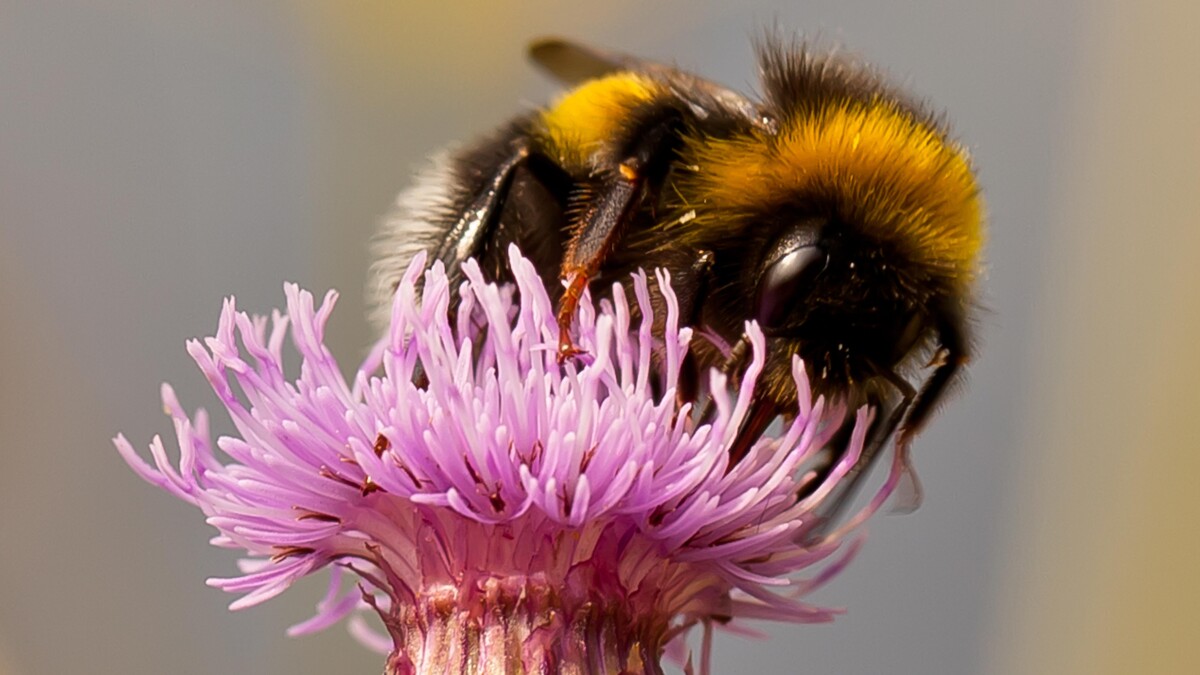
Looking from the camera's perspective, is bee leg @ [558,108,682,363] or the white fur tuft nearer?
bee leg @ [558,108,682,363]

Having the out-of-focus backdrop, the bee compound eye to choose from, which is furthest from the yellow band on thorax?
the out-of-focus backdrop

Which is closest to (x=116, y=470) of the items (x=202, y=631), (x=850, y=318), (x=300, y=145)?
(x=202, y=631)

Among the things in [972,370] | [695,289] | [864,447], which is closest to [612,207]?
[695,289]

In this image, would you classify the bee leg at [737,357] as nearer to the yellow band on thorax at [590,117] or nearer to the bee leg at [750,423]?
the bee leg at [750,423]

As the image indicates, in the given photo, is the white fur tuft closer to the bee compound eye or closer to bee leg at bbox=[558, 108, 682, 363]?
bee leg at bbox=[558, 108, 682, 363]

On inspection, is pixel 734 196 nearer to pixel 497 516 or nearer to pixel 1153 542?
pixel 497 516

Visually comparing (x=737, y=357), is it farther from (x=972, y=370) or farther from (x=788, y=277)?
(x=972, y=370)

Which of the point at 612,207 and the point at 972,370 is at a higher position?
the point at 612,207
